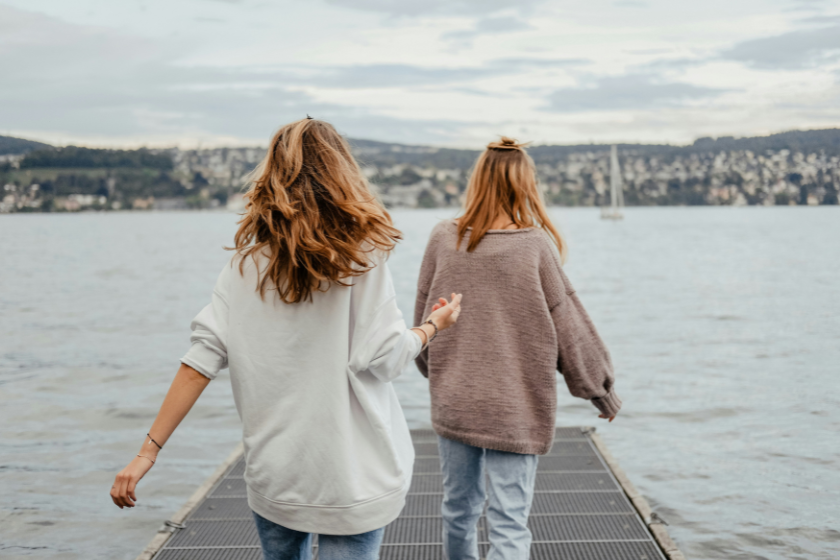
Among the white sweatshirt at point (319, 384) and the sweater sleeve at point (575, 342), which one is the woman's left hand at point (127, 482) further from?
the sweater sleeve at point (575, 342)

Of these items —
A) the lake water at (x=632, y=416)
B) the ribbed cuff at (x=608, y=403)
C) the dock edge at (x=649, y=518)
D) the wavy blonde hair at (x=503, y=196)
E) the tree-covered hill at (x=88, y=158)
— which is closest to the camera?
the wavy blonde hair at (x=503, y=196)

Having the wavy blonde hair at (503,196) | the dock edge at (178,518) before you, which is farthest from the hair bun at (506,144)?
the dock edge at (178,518)

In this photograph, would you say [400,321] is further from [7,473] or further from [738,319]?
[738,319]

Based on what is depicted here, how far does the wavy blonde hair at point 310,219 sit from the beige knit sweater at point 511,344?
95 cm

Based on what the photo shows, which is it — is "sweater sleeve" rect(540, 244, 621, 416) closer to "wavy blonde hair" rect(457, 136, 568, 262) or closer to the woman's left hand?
"wavy blonde hair" rect(457, 136, 568, 262)

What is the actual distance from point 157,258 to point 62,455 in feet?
136

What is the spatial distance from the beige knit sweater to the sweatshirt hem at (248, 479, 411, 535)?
87 centimetres

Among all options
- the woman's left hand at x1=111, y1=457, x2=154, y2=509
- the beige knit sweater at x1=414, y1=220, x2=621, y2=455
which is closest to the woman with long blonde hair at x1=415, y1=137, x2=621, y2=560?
the beige knit sweater at x1=414, y1=220, x2=621, y2=455

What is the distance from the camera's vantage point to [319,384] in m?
1.93

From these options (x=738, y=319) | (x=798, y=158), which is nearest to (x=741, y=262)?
(x=738, y=319)

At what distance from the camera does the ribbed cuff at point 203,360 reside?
1972mm

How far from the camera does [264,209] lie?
A: 1891 mm

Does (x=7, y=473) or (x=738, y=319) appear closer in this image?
(x=7, y=473)

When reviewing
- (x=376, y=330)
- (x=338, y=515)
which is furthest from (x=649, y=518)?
(x=376, y=330)
